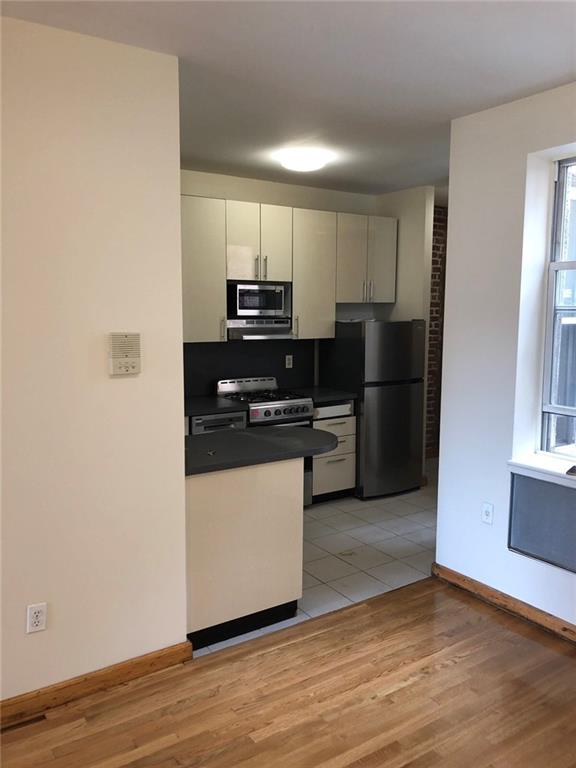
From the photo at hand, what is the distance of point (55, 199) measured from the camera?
86.7 inches

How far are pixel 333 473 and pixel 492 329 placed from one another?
2120mm

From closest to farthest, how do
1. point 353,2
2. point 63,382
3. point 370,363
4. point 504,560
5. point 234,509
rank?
point 353,2, point 63,382, point 234,509, point 504,560, point 370,363

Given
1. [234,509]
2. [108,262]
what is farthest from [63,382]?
[234,509]

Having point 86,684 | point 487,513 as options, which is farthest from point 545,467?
point 86,684

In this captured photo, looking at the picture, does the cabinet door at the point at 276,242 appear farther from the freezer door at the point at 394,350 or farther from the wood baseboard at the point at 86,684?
the wood baseboard at the point at 86,684

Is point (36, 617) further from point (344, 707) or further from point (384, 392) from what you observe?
point (384, 392)

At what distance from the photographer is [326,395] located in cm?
484

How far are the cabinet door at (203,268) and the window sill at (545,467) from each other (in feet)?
7.46

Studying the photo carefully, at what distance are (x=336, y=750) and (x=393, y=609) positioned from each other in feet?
3.59

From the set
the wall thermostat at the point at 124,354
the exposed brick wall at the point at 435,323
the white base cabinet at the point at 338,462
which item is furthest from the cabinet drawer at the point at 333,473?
the wall thermostat at the point at 124,354

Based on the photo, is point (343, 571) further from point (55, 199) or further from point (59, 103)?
point (59, 103)

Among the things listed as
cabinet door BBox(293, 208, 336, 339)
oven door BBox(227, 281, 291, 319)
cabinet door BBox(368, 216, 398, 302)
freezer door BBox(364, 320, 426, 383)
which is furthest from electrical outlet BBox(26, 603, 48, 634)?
cabinet door BBox(368, 216, 398, 302)

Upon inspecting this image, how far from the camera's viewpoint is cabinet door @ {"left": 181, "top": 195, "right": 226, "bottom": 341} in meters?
4.17

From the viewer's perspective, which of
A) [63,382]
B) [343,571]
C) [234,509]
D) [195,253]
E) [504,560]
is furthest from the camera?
[195,253]
